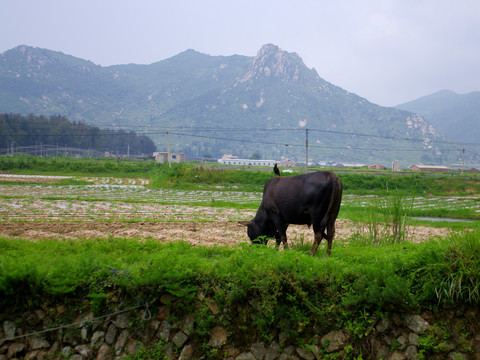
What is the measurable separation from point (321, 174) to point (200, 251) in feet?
9.87

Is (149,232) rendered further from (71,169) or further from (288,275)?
(71,169)

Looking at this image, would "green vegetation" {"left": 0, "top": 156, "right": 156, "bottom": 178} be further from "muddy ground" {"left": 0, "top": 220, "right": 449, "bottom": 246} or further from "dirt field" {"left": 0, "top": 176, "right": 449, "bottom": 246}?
"muddy ground" {"left": 0, "top": 220, "right": 449, "bottom": 246}

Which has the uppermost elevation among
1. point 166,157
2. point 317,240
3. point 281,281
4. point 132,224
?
point 166,157

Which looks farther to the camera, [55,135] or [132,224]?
[55,135]

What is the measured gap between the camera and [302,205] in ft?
29.2

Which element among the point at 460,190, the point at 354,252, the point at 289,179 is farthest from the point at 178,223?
the point at 460,190

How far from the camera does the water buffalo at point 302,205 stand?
864 cm

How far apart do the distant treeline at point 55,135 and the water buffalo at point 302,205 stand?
104 meters

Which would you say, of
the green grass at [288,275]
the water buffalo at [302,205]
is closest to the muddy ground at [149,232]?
the water buffalo at [302,205]

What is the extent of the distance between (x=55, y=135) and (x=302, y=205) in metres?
120

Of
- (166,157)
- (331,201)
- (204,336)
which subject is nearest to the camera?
(204,336)

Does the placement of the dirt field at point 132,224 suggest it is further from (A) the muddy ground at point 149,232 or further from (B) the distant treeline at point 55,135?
(B) the distant treeline at point 55,135

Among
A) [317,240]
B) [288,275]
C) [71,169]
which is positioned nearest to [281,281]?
[288,275]

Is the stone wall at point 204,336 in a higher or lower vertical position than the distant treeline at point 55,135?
lower
